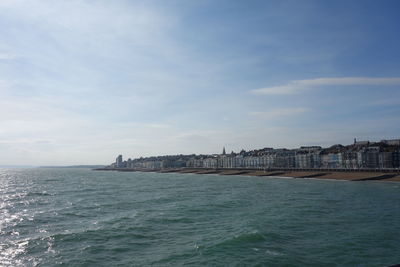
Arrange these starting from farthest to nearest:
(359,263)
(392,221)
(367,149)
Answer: (367,149)
(392,221)
(359,263)

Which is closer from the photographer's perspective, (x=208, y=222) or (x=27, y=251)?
(x=27, y=251)

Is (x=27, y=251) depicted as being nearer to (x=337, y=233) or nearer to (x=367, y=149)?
(x=337, y=233)

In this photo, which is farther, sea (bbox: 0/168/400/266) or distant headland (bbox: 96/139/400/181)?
distant headland (bbox: 96/139/400/181)

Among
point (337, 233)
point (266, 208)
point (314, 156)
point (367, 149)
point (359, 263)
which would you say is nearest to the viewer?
point (359, 263)

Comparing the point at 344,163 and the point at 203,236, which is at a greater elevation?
the point at 344,163

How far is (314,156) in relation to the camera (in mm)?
149750

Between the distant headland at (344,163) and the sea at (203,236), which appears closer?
the sea at (203,236)

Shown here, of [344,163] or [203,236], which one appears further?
[344,163]

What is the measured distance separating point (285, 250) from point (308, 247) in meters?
1.61

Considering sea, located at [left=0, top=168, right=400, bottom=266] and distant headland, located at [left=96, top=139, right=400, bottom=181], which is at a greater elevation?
distant headland, located at [left=96, top=139, right=400, bottom=181]

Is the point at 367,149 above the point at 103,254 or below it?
above

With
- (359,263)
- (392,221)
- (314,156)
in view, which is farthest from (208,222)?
(314,156)

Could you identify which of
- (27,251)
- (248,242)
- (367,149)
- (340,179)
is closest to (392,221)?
(248,242)

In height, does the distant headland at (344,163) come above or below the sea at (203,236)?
above
